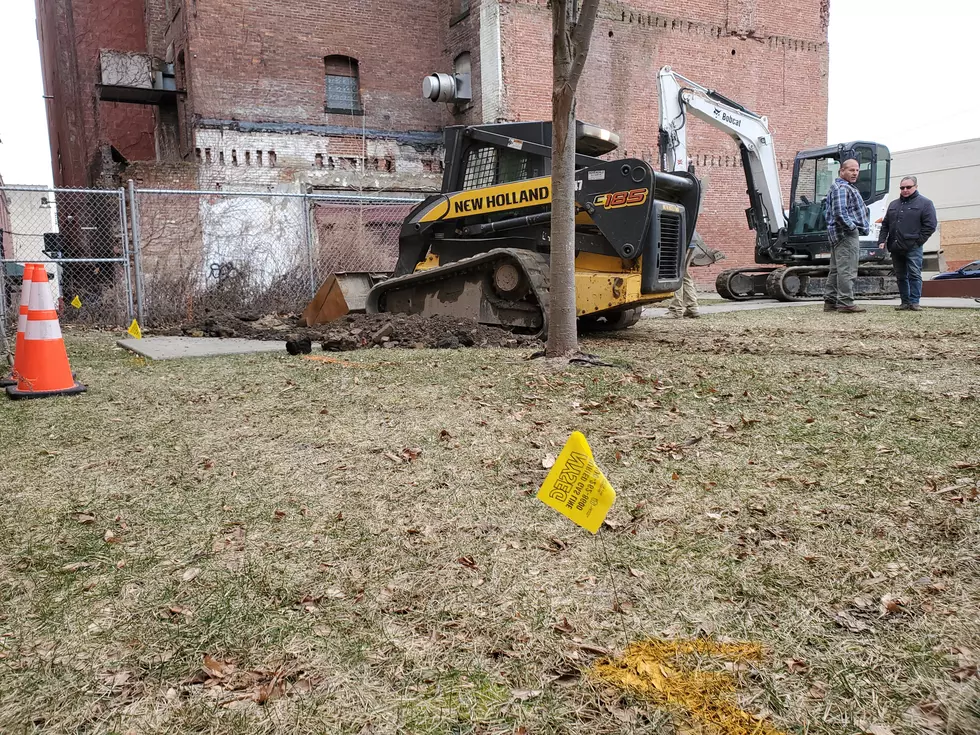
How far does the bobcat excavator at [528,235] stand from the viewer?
321 inches

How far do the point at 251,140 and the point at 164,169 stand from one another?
2.16 metres

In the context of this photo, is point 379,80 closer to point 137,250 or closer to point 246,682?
point 137,250

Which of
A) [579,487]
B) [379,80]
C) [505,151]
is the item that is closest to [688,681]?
[579,487]

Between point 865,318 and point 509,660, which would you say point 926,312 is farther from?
point 509,660

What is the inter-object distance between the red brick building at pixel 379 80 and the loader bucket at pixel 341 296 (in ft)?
30.0

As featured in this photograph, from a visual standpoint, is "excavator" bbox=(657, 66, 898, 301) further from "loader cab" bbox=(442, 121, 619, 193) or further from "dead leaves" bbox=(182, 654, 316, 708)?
"dead leaves" bbox=(182, 654, 316, 708)

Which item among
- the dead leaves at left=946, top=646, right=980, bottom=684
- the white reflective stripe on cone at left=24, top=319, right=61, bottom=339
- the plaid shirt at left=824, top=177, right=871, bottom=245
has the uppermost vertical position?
the plaid shirt at left=824, top=177, right=871, bottom=245

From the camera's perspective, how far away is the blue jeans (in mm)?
11594

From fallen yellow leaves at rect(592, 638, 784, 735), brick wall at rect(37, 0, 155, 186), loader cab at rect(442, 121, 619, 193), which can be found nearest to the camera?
fallen yellow leaves at rect(592, 638, 784, 735)

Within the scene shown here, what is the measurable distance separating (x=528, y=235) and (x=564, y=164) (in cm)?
269

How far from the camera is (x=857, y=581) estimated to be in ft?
7.70

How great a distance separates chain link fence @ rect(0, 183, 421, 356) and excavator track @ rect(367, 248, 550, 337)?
146 inches

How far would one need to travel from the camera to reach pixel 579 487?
2.33 meters

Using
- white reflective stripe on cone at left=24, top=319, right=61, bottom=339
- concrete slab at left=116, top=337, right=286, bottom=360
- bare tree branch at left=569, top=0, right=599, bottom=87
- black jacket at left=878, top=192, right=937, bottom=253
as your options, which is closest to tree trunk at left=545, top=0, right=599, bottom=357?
bare tree branch at left=569, top=0, right=599, bottom=87
